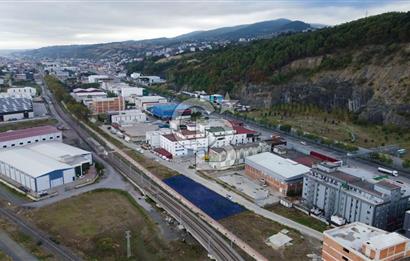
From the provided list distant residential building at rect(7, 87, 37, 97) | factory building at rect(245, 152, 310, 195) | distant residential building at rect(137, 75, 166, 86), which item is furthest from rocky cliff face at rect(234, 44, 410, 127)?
distant residential building at rect(7, 87, 37, 97)

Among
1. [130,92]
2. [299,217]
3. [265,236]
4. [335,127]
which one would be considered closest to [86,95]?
[130,92]

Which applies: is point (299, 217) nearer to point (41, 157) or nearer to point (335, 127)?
point (41, 157)

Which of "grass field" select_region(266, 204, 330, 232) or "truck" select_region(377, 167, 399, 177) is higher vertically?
"truck" select_region(377, 167, 399, 177)

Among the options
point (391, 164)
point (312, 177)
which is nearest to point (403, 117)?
point (391, 164)

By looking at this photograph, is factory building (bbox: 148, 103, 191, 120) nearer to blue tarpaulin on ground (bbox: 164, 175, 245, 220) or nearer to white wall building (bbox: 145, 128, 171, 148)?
white wall building (bbox: 145, 128, 171, 148)

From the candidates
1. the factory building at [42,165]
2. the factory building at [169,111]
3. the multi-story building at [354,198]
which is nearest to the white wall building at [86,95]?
the factory building at [169,111]

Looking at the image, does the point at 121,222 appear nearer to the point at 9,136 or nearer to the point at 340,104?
the point at 9,136
